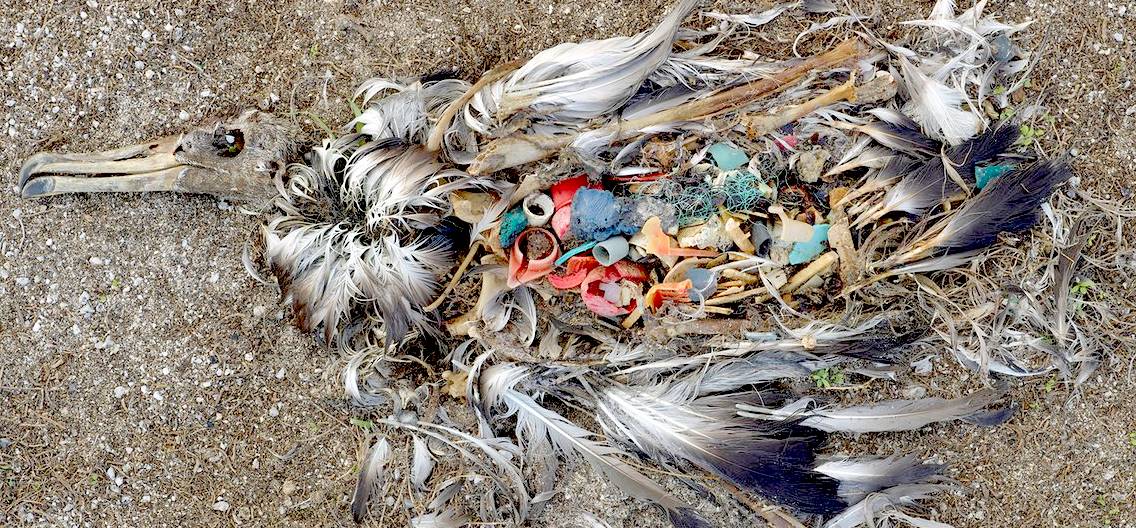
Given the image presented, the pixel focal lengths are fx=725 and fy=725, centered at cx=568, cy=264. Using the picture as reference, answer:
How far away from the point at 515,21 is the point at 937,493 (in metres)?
2.26

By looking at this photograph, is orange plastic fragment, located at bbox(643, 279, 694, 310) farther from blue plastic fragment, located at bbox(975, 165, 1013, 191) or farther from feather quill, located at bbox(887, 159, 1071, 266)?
blue plastic fragment, located at bbox(975, 165, 1013, 191)

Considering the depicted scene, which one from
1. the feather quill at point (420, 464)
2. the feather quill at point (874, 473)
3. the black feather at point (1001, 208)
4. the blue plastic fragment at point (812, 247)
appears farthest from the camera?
the feather quill at point (420, 464)

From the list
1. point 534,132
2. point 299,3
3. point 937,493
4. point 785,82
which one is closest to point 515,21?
point 534,132

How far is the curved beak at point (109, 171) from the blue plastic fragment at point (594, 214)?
1.36m

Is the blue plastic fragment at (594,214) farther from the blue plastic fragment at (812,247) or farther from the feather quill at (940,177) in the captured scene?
the feather quill at (940,177)

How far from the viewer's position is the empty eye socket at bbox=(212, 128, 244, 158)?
2494mm

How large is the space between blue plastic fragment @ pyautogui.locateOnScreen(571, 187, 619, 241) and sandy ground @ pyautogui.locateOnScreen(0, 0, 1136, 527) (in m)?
0.67

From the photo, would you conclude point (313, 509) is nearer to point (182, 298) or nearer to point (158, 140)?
point (182, 298)

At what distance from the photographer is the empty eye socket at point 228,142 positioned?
8.18ft

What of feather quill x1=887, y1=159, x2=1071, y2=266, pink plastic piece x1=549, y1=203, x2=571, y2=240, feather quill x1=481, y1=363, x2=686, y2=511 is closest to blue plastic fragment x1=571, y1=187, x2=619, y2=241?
pink plastic piece x1=549, y1=203, x2=571, y2=240

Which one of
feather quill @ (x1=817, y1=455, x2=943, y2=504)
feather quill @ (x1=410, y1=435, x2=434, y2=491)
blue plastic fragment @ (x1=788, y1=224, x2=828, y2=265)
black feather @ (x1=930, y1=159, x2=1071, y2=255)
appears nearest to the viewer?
black feather @ (x1=930, y1=159, x2=1071, y2=255)

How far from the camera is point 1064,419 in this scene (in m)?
2.53

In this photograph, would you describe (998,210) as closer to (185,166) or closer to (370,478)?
(370,478)

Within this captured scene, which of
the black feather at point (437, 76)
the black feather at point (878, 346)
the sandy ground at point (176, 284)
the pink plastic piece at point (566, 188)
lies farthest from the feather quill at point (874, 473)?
the black feather at point (437, 76)
